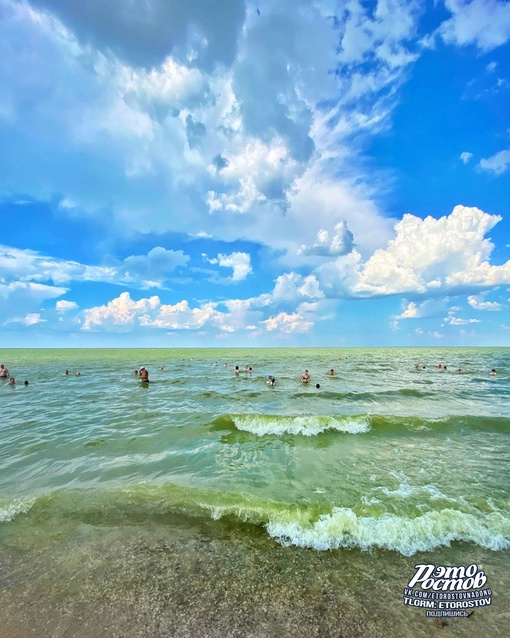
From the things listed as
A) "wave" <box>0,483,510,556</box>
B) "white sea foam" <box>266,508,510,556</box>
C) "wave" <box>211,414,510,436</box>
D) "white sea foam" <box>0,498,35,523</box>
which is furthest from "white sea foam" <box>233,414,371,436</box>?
"white sea foam" <box>0,498,35,523</box>

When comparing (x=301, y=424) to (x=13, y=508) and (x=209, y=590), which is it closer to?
(x=209, y=590)

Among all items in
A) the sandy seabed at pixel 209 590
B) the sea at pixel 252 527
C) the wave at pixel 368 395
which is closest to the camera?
the sandy seabed at pixel 209 590

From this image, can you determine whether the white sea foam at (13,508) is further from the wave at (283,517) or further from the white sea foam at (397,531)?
the white sea foam at (397,531)

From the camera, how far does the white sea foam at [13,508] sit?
727cm

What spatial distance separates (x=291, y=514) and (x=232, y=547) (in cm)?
178

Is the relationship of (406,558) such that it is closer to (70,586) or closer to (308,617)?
(308,617)

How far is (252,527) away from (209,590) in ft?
7.12

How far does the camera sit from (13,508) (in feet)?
24.8

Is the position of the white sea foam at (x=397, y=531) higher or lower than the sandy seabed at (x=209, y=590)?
lower

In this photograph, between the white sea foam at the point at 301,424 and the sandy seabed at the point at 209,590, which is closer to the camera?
the sandy seabed at the point at 209,590

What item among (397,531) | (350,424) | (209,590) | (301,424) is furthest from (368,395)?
(209,590)

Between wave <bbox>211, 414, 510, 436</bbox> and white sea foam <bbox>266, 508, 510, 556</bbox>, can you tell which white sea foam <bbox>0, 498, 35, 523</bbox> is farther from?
wave <bbox>211, 414, 510, 436</bbox>

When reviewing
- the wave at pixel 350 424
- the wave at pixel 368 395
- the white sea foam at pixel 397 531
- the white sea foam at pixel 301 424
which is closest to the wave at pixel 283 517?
the white sea foam at pixel 397 531

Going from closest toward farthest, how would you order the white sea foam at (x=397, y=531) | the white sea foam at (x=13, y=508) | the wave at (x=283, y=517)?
the white sea foam at (x=397, y=531) → the wave at (x=283, y=517) → the white sea foam at (x=13, y=508)
